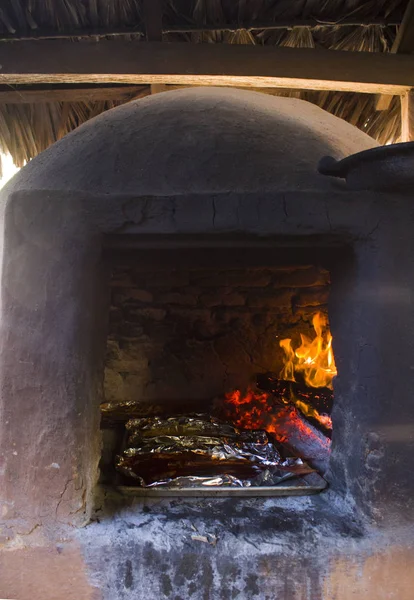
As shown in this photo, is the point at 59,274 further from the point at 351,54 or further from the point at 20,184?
the point at 351,54

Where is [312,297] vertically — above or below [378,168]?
below

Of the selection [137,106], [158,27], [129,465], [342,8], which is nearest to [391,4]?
[342,8]

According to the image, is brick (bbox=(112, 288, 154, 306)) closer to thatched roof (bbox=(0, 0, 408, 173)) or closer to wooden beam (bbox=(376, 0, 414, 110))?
thatched roof (bbox=(0, 0, 408, 173))

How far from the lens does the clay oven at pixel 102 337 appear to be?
50.6 inches

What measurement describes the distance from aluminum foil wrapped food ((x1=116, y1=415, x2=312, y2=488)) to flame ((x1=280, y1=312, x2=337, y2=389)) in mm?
577

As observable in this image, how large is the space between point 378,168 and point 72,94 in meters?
2.16

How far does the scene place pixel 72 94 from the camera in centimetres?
261

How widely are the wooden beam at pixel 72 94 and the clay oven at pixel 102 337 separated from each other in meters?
1.31

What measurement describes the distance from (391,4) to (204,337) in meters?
2.23

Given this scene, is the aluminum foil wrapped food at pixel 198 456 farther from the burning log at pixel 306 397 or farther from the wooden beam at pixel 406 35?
the wooden beam at pixel 406 35

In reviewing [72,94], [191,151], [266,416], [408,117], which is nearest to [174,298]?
[266,416]

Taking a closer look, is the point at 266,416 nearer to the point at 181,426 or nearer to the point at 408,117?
the point at 181,426

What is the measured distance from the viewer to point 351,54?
2.29 metres

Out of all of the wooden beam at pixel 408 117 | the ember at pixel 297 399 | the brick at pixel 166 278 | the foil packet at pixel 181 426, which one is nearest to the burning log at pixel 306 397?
the ember at pixel 297 399
